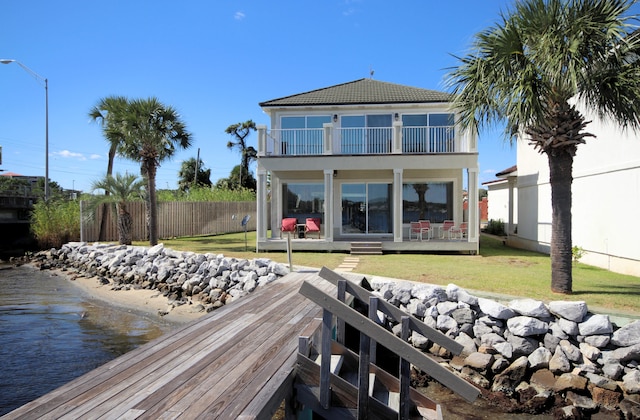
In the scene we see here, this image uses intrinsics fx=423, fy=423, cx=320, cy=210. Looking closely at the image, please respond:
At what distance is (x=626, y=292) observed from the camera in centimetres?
882

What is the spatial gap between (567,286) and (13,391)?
33.5ft

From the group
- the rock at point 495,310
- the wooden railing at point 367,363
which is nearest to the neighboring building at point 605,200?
the rock at point 495,310

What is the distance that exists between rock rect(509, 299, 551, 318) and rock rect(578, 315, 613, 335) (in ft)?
1.89

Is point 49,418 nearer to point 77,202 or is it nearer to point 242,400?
point 242,400

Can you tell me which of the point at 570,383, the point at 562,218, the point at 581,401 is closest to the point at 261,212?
the point at 562,218

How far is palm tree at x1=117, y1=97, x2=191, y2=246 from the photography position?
1792 centimetres

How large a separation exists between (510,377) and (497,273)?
501 cm

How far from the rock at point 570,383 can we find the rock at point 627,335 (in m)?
0.84

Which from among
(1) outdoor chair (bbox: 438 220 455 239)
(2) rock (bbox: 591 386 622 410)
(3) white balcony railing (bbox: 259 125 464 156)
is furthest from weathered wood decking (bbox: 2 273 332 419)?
(1) outdoor chair (bbox: 438 220 455 239)

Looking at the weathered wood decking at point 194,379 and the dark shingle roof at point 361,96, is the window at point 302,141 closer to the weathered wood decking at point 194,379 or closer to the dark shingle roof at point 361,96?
the dark shingle roof at point 361,96

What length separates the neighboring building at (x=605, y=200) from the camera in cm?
1131

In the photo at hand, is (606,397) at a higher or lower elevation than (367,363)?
lower

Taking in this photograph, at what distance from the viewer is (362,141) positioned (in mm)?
18109

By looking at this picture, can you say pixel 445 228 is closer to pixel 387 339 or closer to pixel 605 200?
pixel 605 200
